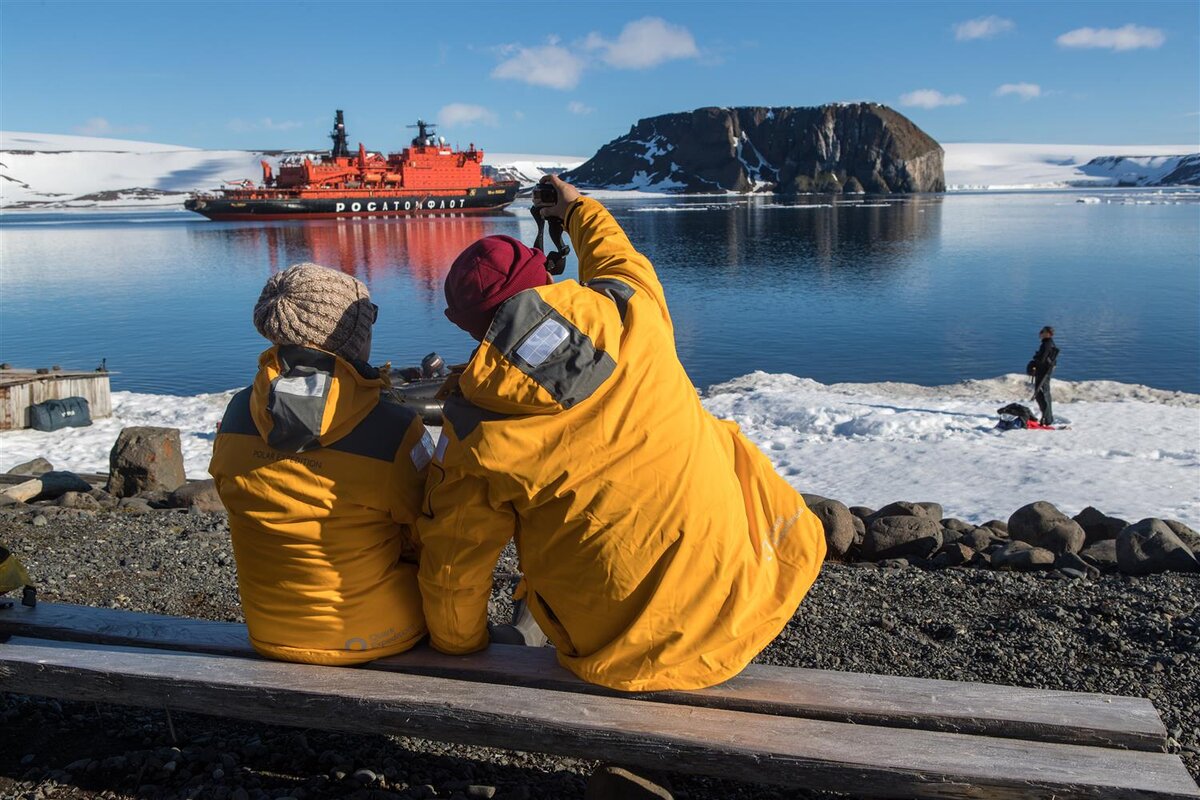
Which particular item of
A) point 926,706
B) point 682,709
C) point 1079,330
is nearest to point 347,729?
point 682,709

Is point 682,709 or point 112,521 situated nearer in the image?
point 682,709

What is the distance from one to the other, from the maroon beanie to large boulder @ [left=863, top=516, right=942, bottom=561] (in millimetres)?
3570

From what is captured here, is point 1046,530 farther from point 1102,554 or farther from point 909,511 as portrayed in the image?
point 909,511

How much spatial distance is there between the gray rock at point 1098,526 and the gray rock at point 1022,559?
0.94 m

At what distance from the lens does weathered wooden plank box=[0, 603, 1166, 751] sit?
6.18 feet

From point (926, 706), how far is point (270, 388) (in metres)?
1.50

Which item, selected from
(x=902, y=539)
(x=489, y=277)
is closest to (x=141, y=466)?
(x=902, y=539)

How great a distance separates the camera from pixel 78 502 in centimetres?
621

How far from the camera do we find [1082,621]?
344cm

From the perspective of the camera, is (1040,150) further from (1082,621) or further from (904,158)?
(1082,621)

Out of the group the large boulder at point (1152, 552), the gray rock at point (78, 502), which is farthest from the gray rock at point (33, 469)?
the large boulder at point (1152, 552)

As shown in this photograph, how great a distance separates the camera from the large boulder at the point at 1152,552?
425 cm

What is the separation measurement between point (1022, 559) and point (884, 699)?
2899 millimetres

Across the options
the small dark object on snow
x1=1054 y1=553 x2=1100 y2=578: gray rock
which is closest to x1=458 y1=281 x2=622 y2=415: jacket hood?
x1=1054 y1=553 x2=1100 y2=578: gray rock
